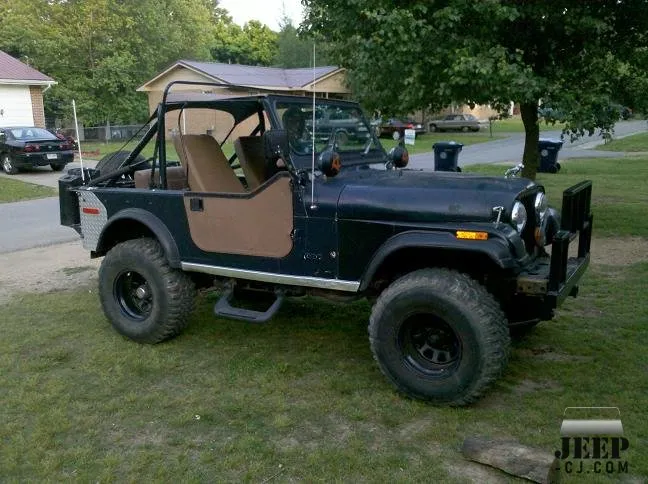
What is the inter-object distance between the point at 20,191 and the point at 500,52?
12.4 metres

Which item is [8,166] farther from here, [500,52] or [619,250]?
[619,250]

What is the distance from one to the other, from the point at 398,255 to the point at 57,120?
39032 millimetres

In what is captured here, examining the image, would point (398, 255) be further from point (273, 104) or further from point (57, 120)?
point (57, 120)

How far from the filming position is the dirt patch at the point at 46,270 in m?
7.27

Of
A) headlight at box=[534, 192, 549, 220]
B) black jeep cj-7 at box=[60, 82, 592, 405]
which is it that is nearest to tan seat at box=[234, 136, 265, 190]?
black jeep cj-7 at box=[60, 82, 592, 405]

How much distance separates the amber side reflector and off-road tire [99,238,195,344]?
2.29 m

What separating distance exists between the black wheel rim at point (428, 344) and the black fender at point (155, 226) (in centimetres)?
187

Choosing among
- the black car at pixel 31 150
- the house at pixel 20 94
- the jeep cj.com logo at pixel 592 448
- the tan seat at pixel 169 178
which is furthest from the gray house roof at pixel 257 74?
the jeep cj.com logo at pixel 592 448

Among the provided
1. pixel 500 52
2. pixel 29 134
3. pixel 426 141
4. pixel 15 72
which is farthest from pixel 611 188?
pixel 15 72

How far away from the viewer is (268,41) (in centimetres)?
6662

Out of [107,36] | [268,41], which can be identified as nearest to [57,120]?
[107,36]

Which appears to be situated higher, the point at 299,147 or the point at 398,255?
the point at 299,147

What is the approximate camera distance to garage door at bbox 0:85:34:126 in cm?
2794

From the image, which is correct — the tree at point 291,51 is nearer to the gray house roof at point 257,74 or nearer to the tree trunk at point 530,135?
the gray house roof at point 257,74
